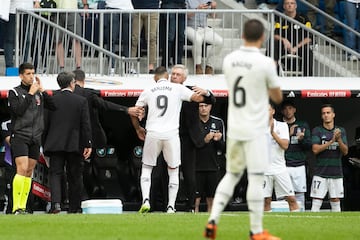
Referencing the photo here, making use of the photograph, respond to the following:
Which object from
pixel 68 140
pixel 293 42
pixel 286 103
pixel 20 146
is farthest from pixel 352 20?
pixel 20 146

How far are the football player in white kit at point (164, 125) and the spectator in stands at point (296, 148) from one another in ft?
10.0

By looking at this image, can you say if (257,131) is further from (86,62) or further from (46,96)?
(86,62)

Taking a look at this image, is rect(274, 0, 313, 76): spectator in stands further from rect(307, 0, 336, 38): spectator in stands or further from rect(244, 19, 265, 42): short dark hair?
rect(244, 19, 265, 42): short dark hair

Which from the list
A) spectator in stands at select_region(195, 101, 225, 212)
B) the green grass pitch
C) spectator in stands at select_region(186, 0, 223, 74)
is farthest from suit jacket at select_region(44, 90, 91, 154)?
spectator in stands at select_region(186, 0, 223, 74)

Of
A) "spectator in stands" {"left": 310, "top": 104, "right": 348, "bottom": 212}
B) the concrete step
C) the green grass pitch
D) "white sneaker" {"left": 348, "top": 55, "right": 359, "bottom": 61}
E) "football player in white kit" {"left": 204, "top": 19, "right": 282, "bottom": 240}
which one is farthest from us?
"white sneaker" {"left": 348, "top": 55, "right": 359, "bottom": 61}

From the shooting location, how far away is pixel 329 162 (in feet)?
69.8

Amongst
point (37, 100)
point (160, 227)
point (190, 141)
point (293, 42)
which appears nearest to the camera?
point (160, 227)

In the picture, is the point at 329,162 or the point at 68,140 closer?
the point at 68,140

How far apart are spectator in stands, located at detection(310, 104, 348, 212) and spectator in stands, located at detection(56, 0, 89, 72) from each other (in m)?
4.36

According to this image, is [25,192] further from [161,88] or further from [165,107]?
[161,88]

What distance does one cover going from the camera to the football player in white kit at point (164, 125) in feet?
61.9

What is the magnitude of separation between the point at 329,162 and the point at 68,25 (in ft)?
17.0

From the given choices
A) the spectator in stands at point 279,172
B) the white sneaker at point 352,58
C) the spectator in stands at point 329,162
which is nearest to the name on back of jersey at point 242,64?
the spectator in stands at point 279,172

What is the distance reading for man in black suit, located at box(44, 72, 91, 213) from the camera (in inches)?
746
